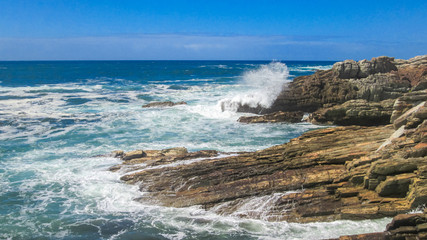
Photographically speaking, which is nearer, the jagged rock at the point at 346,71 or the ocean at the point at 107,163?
the ocean at the point at 107,163

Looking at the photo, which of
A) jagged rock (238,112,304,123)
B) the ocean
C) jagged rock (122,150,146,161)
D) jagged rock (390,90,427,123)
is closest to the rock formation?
the ocean

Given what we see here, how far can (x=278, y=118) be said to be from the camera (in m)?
25.3

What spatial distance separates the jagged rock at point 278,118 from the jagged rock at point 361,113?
222cm

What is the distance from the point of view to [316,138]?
541 inches

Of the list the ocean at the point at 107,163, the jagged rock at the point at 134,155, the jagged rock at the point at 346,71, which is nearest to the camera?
the ocean at the point at 107,163

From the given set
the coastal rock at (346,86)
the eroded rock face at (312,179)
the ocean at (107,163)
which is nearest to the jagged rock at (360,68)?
the coastal rock at (346,86)

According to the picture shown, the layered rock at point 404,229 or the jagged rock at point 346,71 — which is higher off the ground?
the jagged rock at point 346,71

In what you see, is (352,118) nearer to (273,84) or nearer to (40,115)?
(273,84)

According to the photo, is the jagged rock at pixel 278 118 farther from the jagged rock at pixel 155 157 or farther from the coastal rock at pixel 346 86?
the jagged rock at pixel 155 157

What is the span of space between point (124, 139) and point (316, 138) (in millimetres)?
12115

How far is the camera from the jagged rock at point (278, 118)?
25.2 meters

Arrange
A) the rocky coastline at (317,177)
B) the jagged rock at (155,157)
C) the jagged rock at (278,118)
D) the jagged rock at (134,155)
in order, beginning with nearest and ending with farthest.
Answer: the rocky coastline at (317,177) < the jagged rock at (155,157) < the jagged rock at (134,155) < the jagged rock at (278,118)

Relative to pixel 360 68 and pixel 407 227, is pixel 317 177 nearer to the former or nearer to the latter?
pixel 407 227

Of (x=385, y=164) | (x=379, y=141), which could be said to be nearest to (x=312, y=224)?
(x=385, y=164)
